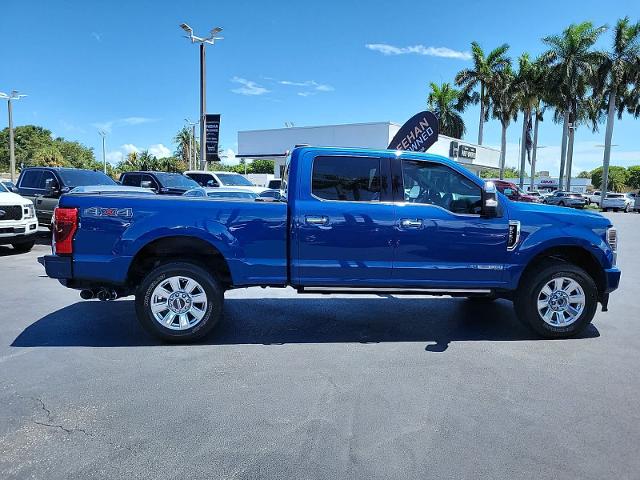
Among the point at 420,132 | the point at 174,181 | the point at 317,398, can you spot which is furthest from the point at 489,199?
the point at 174,181

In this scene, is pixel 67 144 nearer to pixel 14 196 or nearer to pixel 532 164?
pixel 532 164

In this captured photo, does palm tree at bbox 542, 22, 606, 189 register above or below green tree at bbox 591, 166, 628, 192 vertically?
above

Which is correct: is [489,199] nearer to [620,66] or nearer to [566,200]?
[566,200]

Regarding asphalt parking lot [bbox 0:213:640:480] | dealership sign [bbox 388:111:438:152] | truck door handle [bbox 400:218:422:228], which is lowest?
asphalt parking lot [bbox 0:213:640:480]

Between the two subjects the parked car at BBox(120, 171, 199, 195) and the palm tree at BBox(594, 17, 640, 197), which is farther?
the palm tree at BBox(594, 17, 640, 197)

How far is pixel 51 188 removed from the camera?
40.5ft

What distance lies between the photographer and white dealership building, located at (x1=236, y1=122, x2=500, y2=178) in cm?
3300

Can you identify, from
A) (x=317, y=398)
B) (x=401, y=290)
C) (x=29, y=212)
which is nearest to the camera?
(x=317, y=398)

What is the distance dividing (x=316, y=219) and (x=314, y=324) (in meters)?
1.47

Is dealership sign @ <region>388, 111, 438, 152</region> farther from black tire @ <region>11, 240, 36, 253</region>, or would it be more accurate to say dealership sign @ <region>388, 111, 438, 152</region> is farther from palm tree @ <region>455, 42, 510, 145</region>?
palm tree @ <region>455, 42, 510, 145</region>

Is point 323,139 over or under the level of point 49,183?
over

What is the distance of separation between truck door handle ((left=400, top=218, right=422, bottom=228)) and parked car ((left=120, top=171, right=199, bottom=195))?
1094cm

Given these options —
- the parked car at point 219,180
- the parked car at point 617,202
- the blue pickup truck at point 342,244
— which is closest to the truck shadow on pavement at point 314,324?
the blue pickup truck at point 342,244

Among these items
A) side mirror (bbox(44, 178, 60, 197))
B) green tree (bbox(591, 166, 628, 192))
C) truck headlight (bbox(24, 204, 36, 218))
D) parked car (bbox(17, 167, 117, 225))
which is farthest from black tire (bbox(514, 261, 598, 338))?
green tree (bbox(591, 166, 628, 192))
